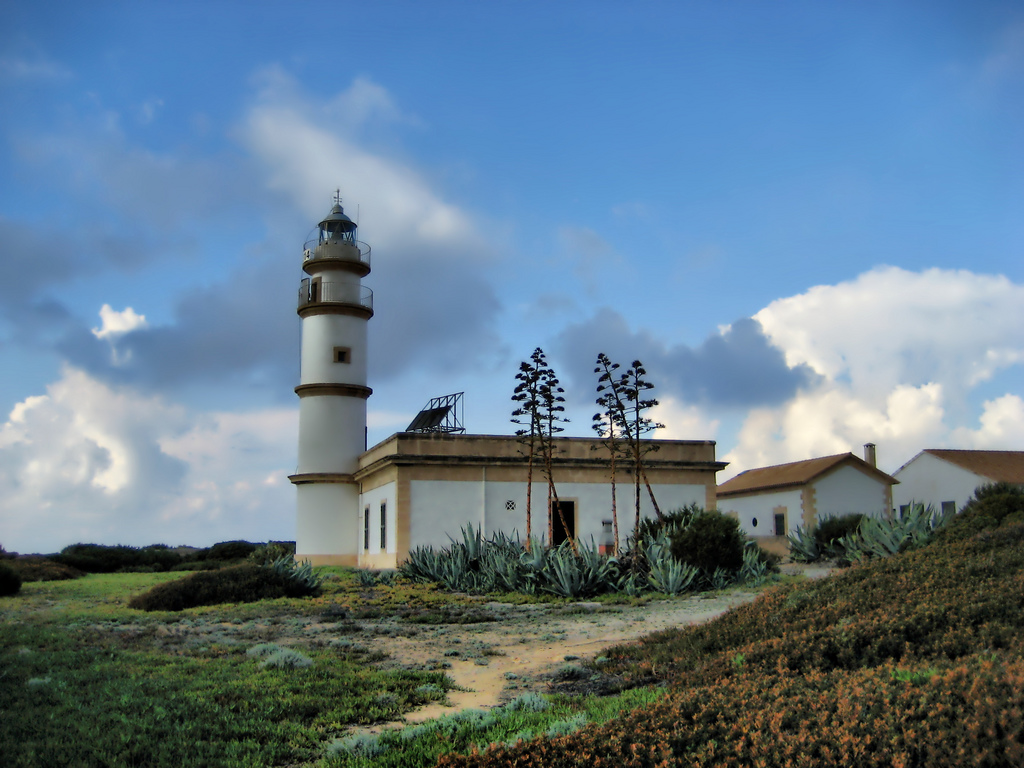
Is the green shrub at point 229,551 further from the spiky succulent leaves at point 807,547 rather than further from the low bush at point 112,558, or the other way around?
the spiky succulent leaves at point 807,547

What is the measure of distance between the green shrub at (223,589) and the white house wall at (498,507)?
5.61 meters

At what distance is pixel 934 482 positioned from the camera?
124 feet

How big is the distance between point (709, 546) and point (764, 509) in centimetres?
2074

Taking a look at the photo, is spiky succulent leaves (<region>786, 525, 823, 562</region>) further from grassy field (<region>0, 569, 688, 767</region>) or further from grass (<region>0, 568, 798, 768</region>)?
grassy field (<region>0, 569, 688, 767</region>)

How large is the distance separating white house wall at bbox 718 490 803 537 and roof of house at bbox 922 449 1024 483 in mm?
8103

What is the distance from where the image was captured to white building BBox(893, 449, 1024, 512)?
3547 cm

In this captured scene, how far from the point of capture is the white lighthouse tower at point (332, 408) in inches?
1119

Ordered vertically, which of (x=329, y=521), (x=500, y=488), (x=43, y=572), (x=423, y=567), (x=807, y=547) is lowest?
(x=43, y=572)

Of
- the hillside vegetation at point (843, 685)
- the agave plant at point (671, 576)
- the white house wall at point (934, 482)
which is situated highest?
the white house wall at point (934, 482)

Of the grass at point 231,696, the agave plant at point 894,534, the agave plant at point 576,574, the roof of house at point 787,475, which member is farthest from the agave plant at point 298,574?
the roof of house at point 787,475

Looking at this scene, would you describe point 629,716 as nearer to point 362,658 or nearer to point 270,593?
point 362,658

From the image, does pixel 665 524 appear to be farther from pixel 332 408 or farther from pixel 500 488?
pixel 332 408

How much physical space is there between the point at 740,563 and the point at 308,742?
1217cm

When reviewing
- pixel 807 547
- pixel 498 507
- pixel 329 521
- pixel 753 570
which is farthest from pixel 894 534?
pixel 329 521
